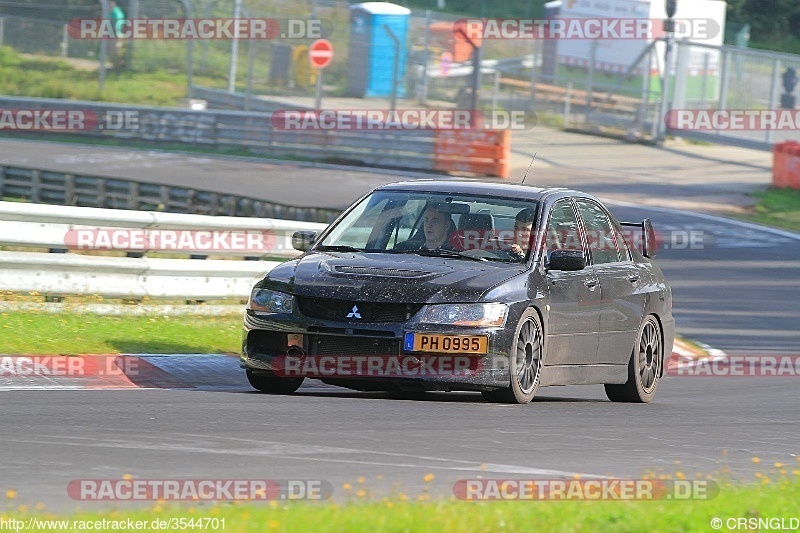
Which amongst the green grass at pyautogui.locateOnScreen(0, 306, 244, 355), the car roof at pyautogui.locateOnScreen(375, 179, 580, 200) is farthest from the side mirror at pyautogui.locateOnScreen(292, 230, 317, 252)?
the green grass at pyautogui.locateOnScreen(0, 306, 244, 355)

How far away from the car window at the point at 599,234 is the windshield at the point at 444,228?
0.79 metres

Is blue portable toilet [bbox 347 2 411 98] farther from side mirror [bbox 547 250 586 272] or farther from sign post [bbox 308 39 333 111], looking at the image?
side mirror [bbox 547 250 586 272]

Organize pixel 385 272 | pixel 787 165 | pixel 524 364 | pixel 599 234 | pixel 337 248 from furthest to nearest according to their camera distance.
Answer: pixel 787 165 → pixel 599 234 → pixel 337 248 → pixel 524 364 → pixel 385 272

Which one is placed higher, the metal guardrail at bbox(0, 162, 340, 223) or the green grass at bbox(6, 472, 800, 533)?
the green grass at bbox(6, 472, 800, 533)

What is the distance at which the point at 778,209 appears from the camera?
2955 centimetres

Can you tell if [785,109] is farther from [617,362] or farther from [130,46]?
[617,362]

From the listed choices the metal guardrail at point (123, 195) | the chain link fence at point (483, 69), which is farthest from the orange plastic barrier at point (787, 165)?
the metal guardrail at point (123, 195)

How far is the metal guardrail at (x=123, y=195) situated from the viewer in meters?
23.1

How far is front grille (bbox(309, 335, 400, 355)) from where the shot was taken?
348 inches

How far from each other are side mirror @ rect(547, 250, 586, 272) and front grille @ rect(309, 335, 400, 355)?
1441 mm

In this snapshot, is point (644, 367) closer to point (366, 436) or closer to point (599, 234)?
point (599, 234)

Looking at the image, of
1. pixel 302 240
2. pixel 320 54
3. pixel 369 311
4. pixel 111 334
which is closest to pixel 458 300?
pixel 369 311

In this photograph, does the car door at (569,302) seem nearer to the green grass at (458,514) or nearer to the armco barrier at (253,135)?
the green grass at (458,514)

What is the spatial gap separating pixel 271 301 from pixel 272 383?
0.64 m
